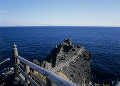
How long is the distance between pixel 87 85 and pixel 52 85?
58.6 feet

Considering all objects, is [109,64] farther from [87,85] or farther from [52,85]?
[52,85]

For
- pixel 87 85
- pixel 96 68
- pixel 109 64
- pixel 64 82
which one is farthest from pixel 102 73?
pixel 64 82

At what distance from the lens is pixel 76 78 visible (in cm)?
1686

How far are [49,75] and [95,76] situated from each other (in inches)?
1030

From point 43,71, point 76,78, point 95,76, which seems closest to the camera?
point 43,71

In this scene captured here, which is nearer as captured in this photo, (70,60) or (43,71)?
(43,71)

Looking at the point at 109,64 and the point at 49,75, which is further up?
the point at 49,75

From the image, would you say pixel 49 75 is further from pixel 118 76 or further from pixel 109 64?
pixel 109 64

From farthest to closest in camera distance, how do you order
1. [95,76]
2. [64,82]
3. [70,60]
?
[95,76] < [70,60] < [64,82]

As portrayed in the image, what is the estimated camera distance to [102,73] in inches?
1069

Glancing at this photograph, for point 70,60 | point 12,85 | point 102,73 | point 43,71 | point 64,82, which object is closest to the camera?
point 64,82

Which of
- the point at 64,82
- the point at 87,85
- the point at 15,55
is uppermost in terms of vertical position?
the point at 64,82

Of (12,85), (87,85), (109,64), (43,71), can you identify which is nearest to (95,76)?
(87,85)

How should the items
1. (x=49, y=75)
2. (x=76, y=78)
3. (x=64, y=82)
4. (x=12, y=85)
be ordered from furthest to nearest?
(x=76, y=78) < (x=12, y=85) < (x=49, y=75) < (x=64, y=82)
